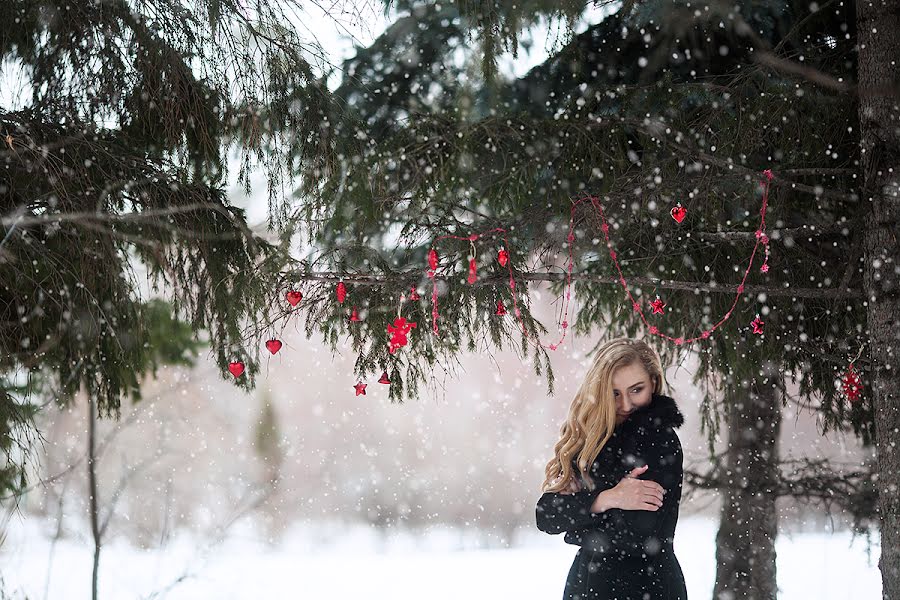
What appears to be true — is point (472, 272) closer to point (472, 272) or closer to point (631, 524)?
point (472, 272)

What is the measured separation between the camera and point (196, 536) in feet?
20.2

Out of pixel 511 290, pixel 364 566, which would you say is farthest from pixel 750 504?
pixel 364 566

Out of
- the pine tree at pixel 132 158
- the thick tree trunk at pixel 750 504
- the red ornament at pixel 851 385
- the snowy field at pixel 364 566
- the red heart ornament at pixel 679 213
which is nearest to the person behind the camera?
the pine tree at pixel 132 158

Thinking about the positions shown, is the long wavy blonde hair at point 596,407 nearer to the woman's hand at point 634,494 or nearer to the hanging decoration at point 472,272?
the woman's hand at point 634,494

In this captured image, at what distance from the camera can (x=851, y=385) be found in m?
2.89

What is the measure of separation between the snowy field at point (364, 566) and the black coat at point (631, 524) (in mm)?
2362

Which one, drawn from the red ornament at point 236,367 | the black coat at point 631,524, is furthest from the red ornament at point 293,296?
the black coat at point 631,524

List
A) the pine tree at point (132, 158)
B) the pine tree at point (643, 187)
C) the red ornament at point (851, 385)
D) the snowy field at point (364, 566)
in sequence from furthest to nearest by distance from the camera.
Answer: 1. the snowy field at point (364, 566)
2. the red ornament at point (851, 385)
3. the pine tree at point (643, 187)
4. the pine tree at point (132, 158)

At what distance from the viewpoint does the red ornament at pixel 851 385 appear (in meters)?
2.87

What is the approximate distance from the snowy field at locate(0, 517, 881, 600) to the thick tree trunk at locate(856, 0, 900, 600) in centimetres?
233

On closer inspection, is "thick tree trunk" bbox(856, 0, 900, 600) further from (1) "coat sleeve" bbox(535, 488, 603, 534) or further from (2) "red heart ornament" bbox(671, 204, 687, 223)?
(1) "coat sleeve" bbox(535, 488, 603, 534)

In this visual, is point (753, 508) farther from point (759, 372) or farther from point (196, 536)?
point (196, 536)

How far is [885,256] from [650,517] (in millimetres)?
1137

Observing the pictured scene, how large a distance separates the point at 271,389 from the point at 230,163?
3870 millimetres
